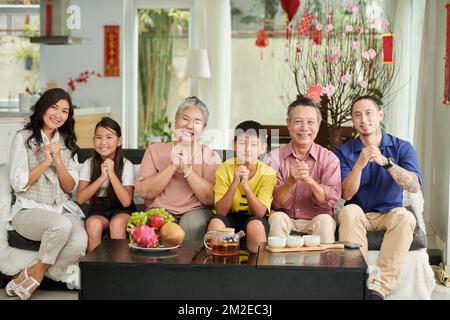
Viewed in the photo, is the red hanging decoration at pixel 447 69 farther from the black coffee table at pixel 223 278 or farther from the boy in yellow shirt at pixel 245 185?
the black coffee table at pixel 223 278

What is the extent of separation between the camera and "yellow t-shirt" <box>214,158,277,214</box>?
4.21m

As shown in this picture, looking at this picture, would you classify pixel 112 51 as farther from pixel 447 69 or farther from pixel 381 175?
pixel 381 175

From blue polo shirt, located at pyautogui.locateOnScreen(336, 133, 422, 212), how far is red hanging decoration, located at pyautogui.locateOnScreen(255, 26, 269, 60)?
15.6ft

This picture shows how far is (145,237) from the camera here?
3541 mm

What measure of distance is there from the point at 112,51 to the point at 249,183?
5632 mm

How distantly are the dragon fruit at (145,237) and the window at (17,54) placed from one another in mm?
6450

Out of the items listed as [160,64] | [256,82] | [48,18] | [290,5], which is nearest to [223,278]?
[290,5]

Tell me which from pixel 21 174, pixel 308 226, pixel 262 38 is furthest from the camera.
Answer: pixel 262 38

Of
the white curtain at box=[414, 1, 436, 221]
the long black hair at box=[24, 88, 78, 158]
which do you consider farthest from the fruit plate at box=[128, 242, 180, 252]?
the white curtain at box=[414, 1, 436, 221]

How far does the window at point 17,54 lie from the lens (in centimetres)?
962

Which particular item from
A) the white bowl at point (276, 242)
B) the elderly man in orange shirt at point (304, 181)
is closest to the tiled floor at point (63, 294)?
the elderly man in orange shirt at point (304, 181)
